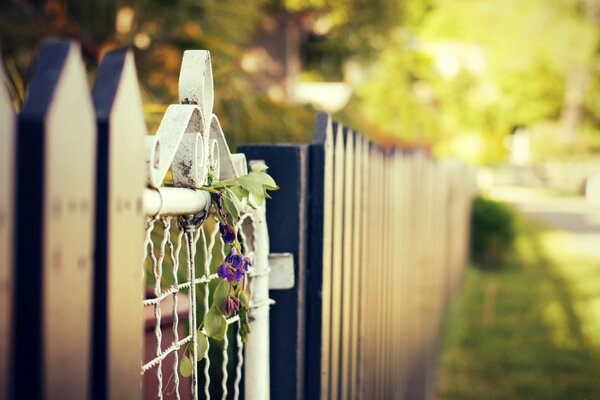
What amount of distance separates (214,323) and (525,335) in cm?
615

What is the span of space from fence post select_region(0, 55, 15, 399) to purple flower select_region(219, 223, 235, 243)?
821mm

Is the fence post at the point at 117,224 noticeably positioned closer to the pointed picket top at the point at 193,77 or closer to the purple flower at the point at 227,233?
the pointed picket top at the point at 193,77

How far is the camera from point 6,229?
2.72 ft

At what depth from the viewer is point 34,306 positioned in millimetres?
865

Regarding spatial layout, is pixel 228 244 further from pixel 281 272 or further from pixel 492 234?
pixel 492 234

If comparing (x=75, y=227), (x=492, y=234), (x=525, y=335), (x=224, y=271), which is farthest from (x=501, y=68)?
(x=75, y=227)

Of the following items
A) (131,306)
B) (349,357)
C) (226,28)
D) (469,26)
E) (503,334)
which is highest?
(469,26)

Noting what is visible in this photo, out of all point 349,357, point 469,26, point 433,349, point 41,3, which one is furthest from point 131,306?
point 469,26

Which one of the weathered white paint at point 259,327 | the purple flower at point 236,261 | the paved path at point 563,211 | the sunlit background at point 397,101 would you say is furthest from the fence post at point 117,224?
the paved path at point 563,211

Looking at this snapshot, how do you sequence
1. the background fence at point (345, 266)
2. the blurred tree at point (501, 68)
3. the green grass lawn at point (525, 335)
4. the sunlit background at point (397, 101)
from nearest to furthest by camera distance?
the background fence at point (345, 266) < the green grass lawn at point (525, 335) < the sunlit background at point (397, 101) < the blurred tree at point (501, 68)

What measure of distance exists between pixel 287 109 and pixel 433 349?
7.53ft

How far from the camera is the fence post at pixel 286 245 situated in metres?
1.97

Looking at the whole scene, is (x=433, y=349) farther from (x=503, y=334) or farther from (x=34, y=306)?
(x=34, y=306)

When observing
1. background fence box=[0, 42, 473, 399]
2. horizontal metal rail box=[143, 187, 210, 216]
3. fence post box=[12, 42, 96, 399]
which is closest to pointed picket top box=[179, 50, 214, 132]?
background fence box=[0, 42, 473, 399]
